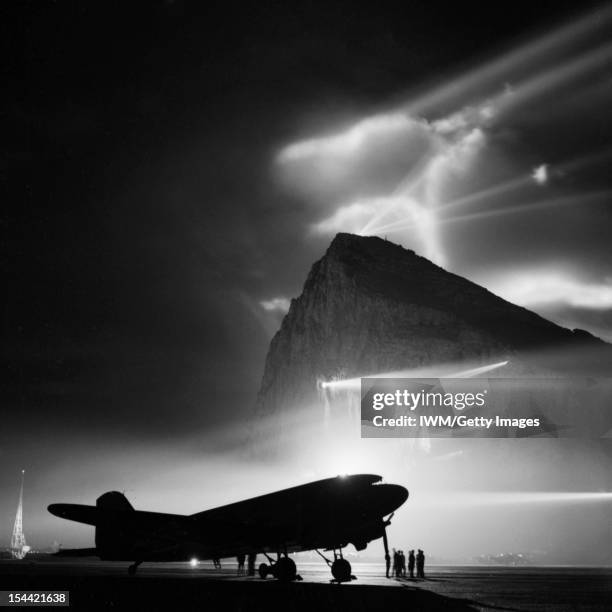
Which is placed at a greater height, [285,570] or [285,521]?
[285,521]

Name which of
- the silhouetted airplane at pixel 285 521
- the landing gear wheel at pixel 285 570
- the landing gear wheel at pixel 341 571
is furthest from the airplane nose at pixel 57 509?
the landing gear wheel at pixel 341 571

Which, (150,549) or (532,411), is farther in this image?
(532,411)

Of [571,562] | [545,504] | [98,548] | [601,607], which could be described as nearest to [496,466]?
[545,504]

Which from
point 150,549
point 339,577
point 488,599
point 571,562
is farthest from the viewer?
point 571,562

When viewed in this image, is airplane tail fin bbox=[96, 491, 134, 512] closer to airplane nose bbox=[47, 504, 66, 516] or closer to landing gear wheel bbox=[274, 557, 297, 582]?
airplane nose bbox=[47, 504, 66, 516]

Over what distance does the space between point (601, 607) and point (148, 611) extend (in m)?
14.6

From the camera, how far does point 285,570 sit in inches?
1380

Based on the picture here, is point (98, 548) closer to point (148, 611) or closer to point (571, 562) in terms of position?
point (148, 611)

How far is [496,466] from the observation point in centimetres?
19938

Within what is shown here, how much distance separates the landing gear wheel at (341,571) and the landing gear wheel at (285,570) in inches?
89.8

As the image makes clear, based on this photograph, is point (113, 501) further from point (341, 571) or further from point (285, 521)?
point (341, 571)

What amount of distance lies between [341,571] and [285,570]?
3.10m

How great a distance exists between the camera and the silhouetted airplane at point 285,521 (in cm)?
3500

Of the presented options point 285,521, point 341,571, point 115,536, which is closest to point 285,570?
point 285,521
